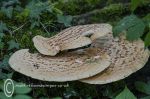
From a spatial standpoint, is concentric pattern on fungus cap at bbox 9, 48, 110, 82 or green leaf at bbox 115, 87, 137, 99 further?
concentric pattern on fungus cap at bbox 9, 48, 110, 82

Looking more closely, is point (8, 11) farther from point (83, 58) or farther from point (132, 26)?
point (132, 26)

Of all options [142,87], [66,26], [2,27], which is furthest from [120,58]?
[2,27]

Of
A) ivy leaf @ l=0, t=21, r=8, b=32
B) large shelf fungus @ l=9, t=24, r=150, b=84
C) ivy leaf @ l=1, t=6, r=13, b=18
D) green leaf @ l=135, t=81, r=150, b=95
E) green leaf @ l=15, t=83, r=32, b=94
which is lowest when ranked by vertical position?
green leaf @ l=135, t=81, r=150, b=95

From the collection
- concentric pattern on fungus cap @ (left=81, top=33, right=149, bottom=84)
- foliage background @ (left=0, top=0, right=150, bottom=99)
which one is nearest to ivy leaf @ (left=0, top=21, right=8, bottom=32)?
foliage background @ (left=0, top=0, right=150, bottom=99)

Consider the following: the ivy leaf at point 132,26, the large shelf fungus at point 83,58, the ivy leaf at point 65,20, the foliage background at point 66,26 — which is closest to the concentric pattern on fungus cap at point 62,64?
the large shelf fungus at point 83,58

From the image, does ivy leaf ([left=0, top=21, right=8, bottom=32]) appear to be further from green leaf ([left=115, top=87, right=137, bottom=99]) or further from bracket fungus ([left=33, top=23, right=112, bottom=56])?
green leaf ([left=115, top=87, right=137, bottom=99])

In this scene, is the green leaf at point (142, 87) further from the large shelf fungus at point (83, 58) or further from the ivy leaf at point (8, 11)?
the ivy leaf at point (8, 11)
